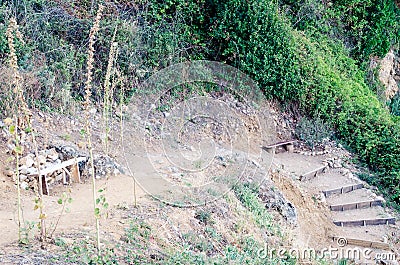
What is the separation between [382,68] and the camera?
42.8 feet

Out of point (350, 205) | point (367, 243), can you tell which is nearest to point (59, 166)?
point (367, 243)

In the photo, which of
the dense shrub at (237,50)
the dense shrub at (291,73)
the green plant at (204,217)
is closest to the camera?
the green plant at (204,217)

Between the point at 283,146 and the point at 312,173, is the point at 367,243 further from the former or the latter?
the point at 283,146

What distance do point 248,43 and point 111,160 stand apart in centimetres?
456

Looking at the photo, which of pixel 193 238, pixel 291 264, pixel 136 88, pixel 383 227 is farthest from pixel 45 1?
pixel 383 227

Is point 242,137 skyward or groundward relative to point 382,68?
groundward

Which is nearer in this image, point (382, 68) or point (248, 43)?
point (248, 43)

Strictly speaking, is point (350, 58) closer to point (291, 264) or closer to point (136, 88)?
point (136, 88)

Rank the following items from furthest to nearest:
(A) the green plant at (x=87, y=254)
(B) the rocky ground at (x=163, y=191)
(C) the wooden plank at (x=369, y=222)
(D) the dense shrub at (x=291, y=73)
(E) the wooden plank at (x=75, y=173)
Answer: (D) the dense shrub at (x=291, y=73)
(C) the wooden plank at (x=369, y=222)
(E) the wooden plank at (x=75, y=173)
(B) the rocky ground at (x=163, y=191)
(A) the green plant at (x=87, y=254)

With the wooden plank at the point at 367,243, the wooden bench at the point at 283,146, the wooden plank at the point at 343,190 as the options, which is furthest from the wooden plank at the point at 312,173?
the wooden plank at the point at 367,243
